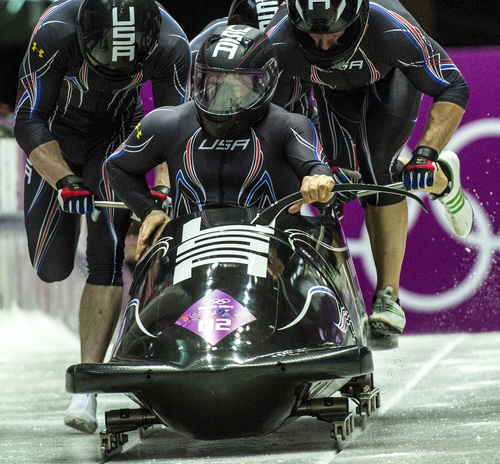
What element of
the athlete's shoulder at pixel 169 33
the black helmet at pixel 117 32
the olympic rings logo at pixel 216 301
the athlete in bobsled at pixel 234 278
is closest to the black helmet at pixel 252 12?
the athlete's shoulder at pixel 169 33

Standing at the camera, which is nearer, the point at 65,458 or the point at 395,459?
the point at 395,459

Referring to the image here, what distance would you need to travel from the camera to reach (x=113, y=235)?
13.3 feet

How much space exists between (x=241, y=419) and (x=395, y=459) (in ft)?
1.48

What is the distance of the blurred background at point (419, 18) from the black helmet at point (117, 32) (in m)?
4.92

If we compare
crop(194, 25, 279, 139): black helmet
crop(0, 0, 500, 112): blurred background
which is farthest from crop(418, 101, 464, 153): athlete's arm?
crop(0, 0, 500, 112): blurred background

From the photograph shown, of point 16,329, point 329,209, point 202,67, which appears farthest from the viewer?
point 16,329

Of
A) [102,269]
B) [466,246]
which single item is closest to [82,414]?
[102,269]

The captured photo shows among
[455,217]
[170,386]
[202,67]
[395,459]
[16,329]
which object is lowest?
[16,329]

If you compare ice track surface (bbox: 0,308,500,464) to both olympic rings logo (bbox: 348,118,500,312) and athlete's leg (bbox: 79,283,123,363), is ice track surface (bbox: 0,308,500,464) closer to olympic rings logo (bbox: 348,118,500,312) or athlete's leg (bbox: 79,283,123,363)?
athlete's leg (bbox: 79,283,123,363)

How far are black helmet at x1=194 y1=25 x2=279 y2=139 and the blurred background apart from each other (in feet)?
17.7

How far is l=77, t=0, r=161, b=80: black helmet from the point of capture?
3705 mm

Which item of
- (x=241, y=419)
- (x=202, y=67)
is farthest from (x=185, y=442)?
(x=202, y=67)

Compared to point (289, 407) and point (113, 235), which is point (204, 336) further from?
point (113, 235)

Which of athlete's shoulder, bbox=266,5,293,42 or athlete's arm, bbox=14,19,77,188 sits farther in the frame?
athlete's shoulder, bbox=266,5,293,42
